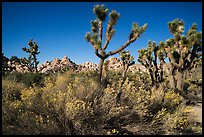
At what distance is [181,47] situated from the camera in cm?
1225

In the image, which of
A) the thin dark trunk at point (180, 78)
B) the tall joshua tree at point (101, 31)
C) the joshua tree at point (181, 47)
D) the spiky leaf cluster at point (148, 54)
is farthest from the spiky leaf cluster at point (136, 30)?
the thin dark trunk at point (180, 78)

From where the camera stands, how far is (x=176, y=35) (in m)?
12.0

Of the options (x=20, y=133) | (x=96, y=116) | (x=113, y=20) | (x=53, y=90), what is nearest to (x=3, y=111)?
(x=20, y=133)

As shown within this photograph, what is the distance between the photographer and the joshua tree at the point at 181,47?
1184 centimetres

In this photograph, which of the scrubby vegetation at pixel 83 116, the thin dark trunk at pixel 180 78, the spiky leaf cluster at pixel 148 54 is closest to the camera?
the scrubby vegetation at pixel 83 116

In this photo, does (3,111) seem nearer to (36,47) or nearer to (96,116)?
(96,116)

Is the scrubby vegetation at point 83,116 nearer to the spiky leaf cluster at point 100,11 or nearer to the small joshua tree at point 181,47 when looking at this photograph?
the spiky leaf cluster at point 100,11

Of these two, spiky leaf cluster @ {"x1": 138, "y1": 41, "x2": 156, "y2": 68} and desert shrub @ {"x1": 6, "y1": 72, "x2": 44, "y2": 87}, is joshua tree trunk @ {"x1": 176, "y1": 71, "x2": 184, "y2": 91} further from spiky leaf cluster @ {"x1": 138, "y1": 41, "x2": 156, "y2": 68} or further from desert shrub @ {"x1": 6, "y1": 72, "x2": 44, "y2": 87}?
desert shrub @ {"x1": 6, "y1": 72, "x2": 44, "y2": 87}

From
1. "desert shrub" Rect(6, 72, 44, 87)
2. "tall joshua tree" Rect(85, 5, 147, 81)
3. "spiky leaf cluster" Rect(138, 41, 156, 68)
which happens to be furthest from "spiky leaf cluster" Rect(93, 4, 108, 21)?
"desert shrub" Rect(6, 72, 44, 87)

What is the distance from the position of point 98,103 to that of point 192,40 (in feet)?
24.8

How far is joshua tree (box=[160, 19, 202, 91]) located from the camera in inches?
466

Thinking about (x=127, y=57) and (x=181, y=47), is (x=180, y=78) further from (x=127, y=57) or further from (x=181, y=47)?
(x=127, y=57)

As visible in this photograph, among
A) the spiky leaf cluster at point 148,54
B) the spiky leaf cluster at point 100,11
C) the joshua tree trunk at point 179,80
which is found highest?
the spiky leaf cluster at point 100,11

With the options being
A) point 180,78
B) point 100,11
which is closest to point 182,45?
point 180,78
